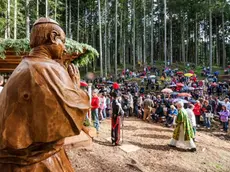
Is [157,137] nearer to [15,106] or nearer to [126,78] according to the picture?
[15,106]

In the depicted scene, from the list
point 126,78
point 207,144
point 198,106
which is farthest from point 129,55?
point 207,144

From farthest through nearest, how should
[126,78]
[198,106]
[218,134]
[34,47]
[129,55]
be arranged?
[129,55], [126,78], [198,106], [218,134], [34,47]

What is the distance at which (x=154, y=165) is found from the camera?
Answer: 21.5ft

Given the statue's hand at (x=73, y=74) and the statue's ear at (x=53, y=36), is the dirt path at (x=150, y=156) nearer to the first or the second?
the statue's hand at (x=73, y=74)

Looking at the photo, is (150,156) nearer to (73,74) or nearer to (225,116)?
(73,74)

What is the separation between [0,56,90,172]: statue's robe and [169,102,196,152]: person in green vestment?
6.86 meters

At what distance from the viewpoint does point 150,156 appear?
291 inches

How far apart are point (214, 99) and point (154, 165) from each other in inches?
370

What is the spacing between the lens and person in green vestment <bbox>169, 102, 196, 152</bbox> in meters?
8.21

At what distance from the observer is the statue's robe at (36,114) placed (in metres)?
1.84

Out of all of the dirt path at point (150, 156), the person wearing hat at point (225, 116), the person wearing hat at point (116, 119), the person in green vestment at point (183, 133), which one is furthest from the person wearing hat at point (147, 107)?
the person wearing hat at point (116, 119)

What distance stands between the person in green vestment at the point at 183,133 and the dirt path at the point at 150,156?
0.26 meters

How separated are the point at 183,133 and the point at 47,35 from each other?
730 cm

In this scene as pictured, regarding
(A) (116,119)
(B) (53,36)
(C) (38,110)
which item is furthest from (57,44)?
(A) (116,119)
